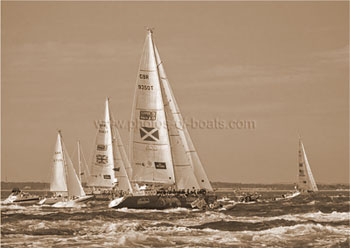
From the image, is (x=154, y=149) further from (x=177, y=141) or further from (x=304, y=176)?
(x=304, y=176)

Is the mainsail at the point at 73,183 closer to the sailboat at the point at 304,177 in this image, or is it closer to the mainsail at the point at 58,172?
the mainsail at the point at 58,172

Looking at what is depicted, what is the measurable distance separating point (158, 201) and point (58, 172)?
3178 centimetres

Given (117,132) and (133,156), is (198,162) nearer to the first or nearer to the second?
(133,156)

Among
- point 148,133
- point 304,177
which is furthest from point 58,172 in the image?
point 304,177

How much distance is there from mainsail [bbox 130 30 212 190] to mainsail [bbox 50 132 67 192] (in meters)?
28.5

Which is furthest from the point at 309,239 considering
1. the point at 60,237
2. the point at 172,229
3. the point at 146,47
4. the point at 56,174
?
the point at 56,174

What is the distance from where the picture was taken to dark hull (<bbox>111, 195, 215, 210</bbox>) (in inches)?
2333

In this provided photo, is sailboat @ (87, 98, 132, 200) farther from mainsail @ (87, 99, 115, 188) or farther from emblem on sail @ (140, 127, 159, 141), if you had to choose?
emblem on sail @ (140, 127, 159, 141)

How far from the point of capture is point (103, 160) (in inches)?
3519

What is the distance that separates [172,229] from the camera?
41938mm

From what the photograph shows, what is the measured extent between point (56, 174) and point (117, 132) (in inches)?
400

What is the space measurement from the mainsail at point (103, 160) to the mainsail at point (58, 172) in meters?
4.24

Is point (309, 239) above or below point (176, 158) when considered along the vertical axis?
below

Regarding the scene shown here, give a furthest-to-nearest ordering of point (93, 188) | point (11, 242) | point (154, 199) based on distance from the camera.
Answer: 1. point (93, 188)
2. point (154, 199)
3. point (11, 242)
